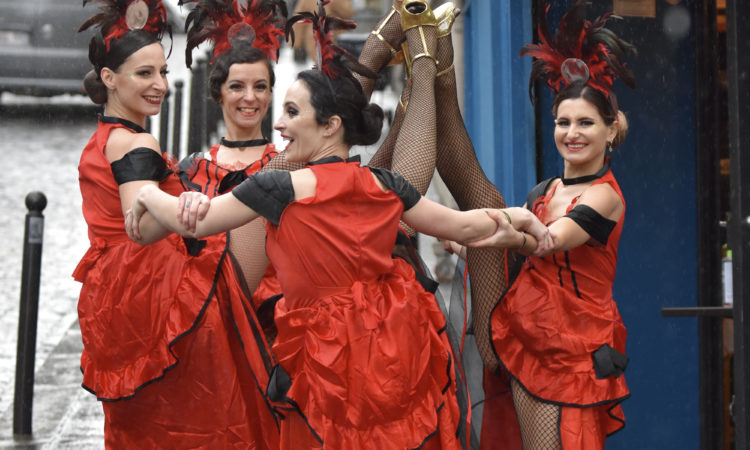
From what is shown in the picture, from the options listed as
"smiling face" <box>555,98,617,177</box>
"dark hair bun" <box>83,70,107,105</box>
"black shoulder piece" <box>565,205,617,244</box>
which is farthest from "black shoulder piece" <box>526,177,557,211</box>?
"dark hair bun" <box>83,70,107,105</box>

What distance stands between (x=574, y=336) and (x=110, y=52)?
6.86ft

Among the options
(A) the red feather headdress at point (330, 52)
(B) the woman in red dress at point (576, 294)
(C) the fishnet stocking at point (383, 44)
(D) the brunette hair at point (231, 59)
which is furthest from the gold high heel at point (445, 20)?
(D) the brunette hair at point (231, 59)

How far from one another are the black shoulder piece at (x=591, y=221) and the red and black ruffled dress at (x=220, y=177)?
1.24m

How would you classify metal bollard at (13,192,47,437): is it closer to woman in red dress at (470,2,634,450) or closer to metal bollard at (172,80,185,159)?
metal bollard at (172,80,185,159)

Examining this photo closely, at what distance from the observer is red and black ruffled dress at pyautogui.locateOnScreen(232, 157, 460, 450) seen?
8.77 feet

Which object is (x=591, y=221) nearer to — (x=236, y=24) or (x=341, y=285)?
(x=341, y=285)

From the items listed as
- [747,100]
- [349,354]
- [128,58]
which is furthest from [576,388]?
[128,58]

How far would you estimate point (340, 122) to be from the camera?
288 cm

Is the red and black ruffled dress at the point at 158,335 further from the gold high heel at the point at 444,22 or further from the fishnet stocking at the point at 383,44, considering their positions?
the gold high heel at the point at 444,22

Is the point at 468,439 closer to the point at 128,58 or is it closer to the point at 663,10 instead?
the point at 128,58

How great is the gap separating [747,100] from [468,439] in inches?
61.7

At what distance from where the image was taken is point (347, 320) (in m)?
2.70

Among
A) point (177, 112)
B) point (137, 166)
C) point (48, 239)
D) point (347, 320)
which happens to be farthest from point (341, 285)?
point (48, 239)

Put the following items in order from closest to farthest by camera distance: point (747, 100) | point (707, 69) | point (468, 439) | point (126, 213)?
point (747, 100), point (126, 213), point (468, 439), point (707, 69)
